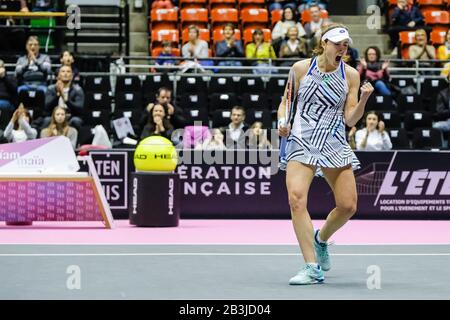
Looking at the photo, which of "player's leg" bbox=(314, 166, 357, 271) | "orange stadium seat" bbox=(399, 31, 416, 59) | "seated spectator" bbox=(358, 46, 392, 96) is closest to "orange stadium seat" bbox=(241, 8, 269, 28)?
"orange stadium seat" bbox=(399, 31, 416, 59)

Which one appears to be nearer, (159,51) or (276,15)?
(159,51)

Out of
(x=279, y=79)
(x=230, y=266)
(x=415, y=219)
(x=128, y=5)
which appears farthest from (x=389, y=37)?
(x=230, y=266)

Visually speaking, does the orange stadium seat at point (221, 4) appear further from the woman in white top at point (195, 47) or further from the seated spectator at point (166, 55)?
the seated spectator at point (166, 55)

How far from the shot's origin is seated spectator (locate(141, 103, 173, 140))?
1596 cm

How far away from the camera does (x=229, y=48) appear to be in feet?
62.0

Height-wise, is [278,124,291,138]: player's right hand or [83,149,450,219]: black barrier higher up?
[278,124,291,138]: player's right hand

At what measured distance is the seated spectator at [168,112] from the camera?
1623cm

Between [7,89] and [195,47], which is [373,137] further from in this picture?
[7,89]

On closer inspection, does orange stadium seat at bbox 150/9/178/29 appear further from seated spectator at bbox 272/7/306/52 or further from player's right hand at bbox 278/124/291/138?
player's right hand at bbox 278/124/291/138

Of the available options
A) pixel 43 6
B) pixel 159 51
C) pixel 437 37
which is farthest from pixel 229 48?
pixel 437 37

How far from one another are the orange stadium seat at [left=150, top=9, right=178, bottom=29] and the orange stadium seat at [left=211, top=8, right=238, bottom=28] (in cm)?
73

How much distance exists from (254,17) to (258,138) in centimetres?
542

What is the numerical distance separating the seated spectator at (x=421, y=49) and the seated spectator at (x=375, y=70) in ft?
4.26

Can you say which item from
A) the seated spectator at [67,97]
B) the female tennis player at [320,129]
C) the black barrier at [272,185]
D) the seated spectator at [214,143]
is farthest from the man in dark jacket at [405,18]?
the female tennis player at [320,129]
